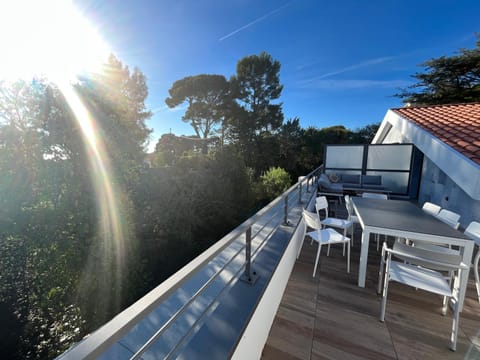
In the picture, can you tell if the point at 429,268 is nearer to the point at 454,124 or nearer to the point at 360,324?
the point at 360,324

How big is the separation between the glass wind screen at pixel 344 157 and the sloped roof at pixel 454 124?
1.64 meters

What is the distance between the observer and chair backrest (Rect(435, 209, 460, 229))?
2.24 meters

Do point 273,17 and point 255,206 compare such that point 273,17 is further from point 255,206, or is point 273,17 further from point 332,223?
point 255,206

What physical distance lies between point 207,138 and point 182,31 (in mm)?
9738

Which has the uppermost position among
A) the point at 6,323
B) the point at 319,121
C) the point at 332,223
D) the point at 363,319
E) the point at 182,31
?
the point at 182,31

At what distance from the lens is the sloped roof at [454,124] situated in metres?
3.15

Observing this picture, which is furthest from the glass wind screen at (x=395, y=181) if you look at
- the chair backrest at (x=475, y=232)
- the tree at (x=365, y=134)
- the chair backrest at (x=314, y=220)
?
the tree at (x=365, y=134)

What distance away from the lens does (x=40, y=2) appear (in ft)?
9.77

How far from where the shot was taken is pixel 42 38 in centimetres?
344

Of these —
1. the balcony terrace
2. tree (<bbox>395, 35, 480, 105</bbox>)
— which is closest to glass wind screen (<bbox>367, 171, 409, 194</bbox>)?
the balcony terrace

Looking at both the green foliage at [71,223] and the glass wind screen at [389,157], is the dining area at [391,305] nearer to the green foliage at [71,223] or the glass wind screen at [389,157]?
the green foliage at [71,223]

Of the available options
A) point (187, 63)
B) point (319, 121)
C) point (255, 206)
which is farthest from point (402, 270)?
point (319, 121)

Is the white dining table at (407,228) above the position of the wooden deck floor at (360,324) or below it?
above

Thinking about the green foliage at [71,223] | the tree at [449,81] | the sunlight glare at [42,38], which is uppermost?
the tree at [449,81]
